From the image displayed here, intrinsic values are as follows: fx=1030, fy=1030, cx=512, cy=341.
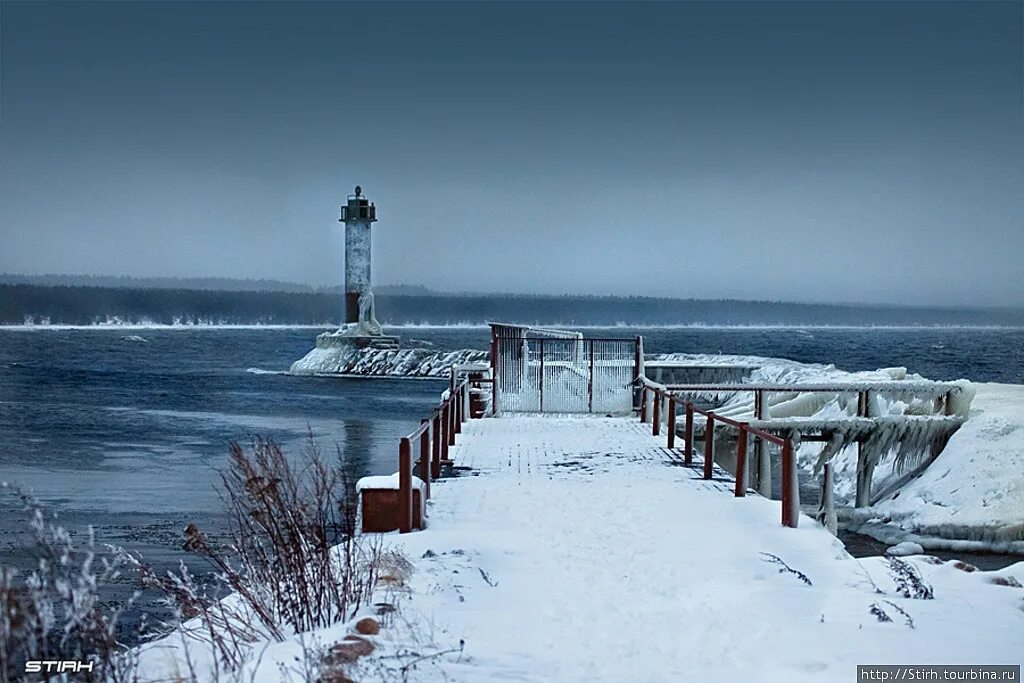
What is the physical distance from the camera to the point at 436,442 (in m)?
14.1

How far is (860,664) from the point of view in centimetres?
639

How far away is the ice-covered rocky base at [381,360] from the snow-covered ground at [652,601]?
55.7 m

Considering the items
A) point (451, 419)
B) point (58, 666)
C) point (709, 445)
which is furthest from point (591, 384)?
point (58, 666)

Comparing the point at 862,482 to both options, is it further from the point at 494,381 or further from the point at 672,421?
the point at 494,381

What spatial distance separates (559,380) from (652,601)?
50.2ft

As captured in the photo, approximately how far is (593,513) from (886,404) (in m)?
14.4

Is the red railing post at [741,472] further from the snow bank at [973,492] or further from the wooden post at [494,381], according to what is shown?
the wooden post at [494,381]

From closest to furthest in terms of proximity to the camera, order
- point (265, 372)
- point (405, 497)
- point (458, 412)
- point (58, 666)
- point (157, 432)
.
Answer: point (58, 666)
point (405, 497)
point (458, 412)
point (157, 432)
point (265, 372)

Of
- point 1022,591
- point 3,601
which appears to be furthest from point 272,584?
point 1022,591

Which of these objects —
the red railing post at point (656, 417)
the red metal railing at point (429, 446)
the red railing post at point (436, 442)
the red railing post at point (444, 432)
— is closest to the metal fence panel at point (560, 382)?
the red metal railing at point (429, 446)

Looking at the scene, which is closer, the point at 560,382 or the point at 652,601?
the point at 652,601

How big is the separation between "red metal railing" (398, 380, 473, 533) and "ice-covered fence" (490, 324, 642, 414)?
153 centimetres

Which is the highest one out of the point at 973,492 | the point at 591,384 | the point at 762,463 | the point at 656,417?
the point at 591,384

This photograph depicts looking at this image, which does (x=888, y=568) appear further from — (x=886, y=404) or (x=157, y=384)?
(x=157, y=384)
